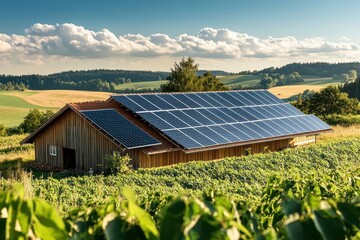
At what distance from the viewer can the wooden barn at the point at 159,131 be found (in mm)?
20203

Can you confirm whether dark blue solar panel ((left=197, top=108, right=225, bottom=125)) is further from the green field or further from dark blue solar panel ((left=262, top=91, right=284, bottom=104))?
the green field

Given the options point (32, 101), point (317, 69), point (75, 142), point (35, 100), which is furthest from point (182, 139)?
point (317, 69)

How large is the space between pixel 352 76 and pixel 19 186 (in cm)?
13372

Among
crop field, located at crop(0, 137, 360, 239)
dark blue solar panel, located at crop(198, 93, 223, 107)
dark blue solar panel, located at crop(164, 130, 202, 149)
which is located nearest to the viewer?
crop field, located at crop(0, 137, 360, 239)

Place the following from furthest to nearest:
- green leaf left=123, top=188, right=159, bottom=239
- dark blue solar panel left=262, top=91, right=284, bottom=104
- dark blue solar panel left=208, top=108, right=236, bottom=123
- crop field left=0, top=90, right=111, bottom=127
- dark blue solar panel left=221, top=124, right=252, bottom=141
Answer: crop field left=0, top=90, right=111, bottom=127
dark blue solar panel left=262, top=91, right=284, bottom=104
dark blue solar panel left=208, top=108, right=236, bottom=123
dark blue solar panel left=221, top=124, right=252, bottom=141
green leaf left=123, top=188, right=159, bottom=239

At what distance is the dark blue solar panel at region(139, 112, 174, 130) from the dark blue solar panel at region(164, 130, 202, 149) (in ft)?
1.56

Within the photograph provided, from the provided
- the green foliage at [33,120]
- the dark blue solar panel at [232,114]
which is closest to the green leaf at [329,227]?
the dark blue solar panel at [232,114]

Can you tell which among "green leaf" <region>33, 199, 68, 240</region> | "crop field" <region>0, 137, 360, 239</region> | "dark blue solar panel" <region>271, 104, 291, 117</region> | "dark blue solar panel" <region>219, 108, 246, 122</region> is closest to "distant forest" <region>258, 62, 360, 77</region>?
"dark blue solar panel" <region>271, 104, 291, 117</region>

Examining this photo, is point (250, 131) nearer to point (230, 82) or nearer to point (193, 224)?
point (193, 224)

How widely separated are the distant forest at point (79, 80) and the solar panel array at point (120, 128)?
88490mm

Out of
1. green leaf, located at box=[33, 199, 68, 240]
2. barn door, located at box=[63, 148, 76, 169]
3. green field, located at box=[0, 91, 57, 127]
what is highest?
green leaf, located at box=[33, 199, 68, 240]

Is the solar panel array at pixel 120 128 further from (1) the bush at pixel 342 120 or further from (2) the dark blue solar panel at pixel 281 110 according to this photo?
(1) the bush at pixel 342 120

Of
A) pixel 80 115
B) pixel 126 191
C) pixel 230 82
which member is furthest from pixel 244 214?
pixel 230 82

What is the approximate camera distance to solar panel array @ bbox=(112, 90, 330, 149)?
21.4m
